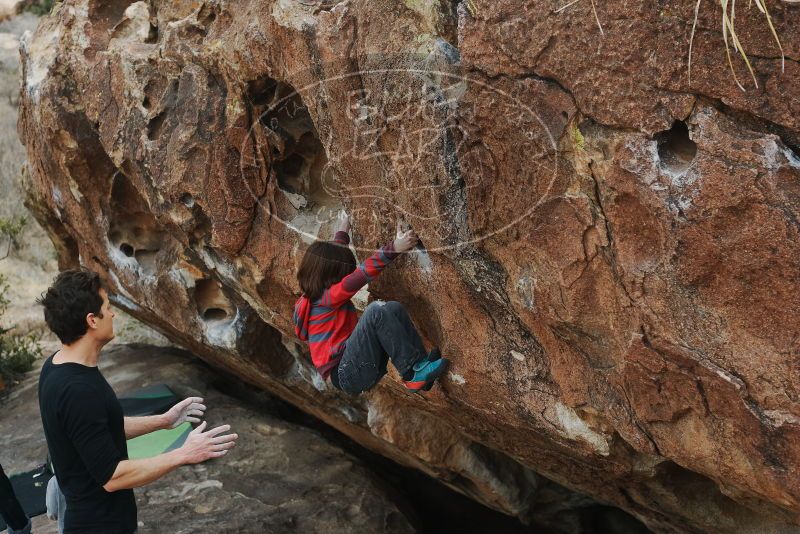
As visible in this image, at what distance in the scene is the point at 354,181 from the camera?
12.3ft

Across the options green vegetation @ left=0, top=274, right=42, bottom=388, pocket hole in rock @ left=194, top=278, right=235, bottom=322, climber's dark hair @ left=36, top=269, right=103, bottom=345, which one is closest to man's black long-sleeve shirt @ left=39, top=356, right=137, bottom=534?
climber's dark hair @ left=36, top=269, right=103, bottom=345

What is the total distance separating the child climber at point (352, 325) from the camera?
3.55 meters

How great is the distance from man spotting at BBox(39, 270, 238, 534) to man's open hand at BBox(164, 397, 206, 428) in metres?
0.29

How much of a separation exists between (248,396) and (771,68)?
18.5ft

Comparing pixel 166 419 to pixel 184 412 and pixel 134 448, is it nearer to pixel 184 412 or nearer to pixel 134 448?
pixel 184 412

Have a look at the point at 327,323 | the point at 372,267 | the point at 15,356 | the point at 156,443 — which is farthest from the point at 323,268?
the point at 15,356

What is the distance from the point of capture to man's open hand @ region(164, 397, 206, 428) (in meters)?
3.16

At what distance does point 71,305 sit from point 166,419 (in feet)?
2.10

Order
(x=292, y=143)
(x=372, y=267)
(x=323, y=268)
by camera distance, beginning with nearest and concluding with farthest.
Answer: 1. (x=372, y=267)
2. (x=323, y=268)
3. (x=292, y=143)

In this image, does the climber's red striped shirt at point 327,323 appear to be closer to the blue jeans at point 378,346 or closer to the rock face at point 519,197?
the blue jeans at point 378,346

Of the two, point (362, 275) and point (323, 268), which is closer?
point (362, 275)

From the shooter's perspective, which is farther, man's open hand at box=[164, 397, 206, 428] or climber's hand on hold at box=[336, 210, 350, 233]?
climber's hand on hold at box=[336, 210, 350, 233]

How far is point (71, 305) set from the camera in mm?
2727

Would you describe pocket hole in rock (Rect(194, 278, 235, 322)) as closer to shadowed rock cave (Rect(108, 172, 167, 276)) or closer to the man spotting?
shadowed rock cave (Rect(108, 172, 167, 276))
